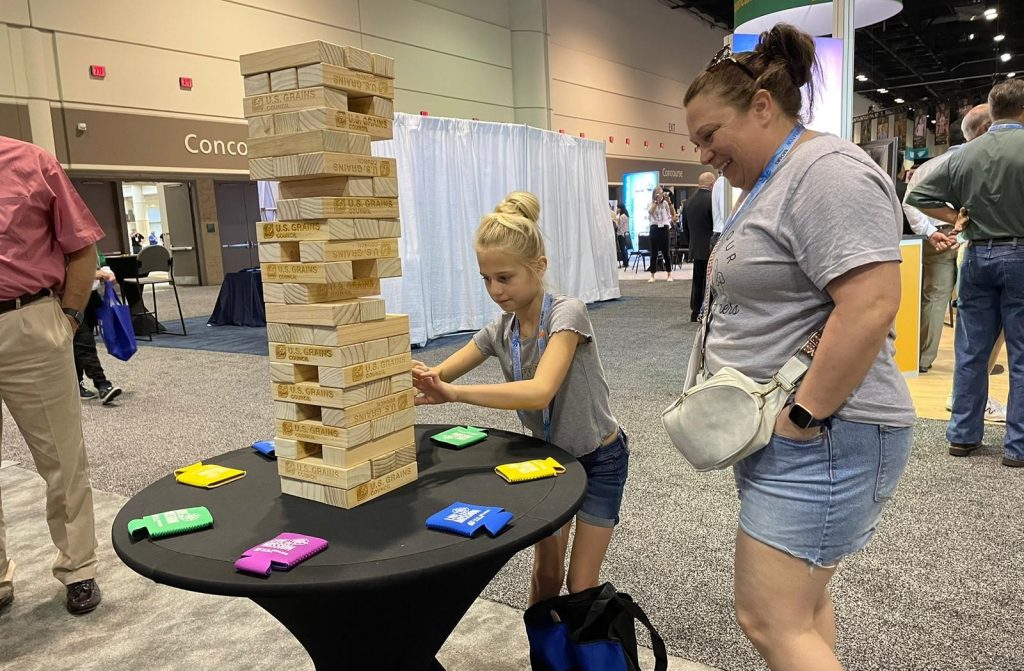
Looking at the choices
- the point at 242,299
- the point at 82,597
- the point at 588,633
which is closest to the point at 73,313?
the point at 82,597

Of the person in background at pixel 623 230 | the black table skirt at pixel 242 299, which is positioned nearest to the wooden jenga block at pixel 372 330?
the black table skirt at pixel 242 299

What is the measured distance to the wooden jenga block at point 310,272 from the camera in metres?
1.26

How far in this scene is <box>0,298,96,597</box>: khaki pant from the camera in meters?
2.17

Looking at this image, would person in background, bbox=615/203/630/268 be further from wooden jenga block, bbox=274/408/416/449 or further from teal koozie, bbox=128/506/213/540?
teal koozie, bbox=128/506/213/540

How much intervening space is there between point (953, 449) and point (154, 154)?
7.83m

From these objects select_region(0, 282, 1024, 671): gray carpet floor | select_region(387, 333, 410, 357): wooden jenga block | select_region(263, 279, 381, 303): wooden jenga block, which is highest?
select_region(263, 279, 381, 303): wooden jenga block

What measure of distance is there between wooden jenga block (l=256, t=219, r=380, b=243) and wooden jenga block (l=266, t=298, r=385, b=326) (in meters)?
0.12

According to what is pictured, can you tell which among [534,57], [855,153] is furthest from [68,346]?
[534,57]

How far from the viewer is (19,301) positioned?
7.06 ft

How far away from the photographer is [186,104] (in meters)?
8.19

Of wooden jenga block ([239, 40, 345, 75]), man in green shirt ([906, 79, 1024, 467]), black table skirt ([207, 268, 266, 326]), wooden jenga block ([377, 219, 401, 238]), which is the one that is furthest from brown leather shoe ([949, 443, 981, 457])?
black table skirt ([207, 268, 266, 326])

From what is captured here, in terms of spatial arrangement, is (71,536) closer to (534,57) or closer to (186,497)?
(186,497)

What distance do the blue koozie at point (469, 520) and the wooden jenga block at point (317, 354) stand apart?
30 centimetres

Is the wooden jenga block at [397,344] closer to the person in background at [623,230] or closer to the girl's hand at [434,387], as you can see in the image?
the girl's hand at [434,387]
